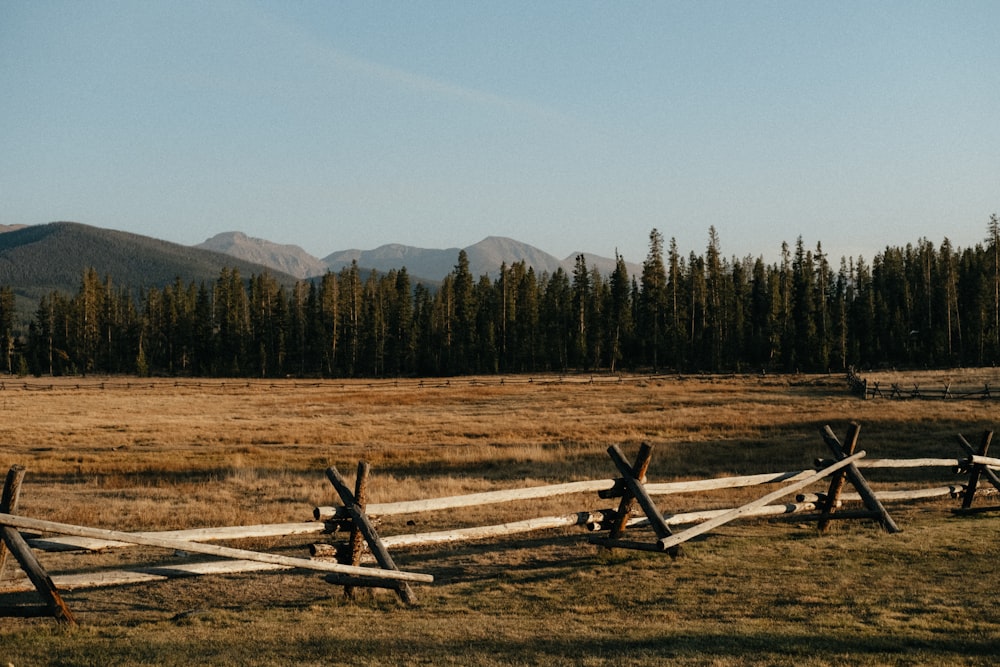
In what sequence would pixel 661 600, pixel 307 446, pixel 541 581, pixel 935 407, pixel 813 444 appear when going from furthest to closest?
1. pixel 935 407
2. pixel 307 446
3. pixel 813 444
4. pixel 541 581
5. pixel 661 600

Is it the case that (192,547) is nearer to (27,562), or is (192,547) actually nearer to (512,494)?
(27,562)

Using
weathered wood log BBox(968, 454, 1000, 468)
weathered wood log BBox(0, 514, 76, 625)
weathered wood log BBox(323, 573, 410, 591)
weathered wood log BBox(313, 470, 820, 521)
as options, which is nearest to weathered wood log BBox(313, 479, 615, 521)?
weathered wood log BBox(313, 470, 820, 521)

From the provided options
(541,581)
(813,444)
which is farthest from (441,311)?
(541,581)

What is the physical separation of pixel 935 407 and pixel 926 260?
287ft

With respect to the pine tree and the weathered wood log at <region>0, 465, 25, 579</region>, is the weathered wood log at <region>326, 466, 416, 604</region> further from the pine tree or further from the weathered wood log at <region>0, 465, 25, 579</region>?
the pine tree

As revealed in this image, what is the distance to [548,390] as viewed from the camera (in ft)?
208

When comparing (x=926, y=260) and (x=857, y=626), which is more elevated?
(x=926, y=260)

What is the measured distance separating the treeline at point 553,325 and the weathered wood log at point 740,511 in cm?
8363

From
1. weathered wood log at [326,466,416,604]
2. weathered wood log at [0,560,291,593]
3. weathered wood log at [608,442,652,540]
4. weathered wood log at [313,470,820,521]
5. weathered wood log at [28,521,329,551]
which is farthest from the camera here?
weathered wood log at [608,442,652,540]

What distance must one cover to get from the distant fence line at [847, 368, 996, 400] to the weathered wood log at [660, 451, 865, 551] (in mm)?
38584

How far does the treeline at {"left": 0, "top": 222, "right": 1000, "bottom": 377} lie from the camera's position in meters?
95.8

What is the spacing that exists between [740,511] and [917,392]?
42871mm

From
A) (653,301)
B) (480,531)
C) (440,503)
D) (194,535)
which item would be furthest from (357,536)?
(653,301)

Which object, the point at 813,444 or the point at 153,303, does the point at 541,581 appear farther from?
the point at 153,303
